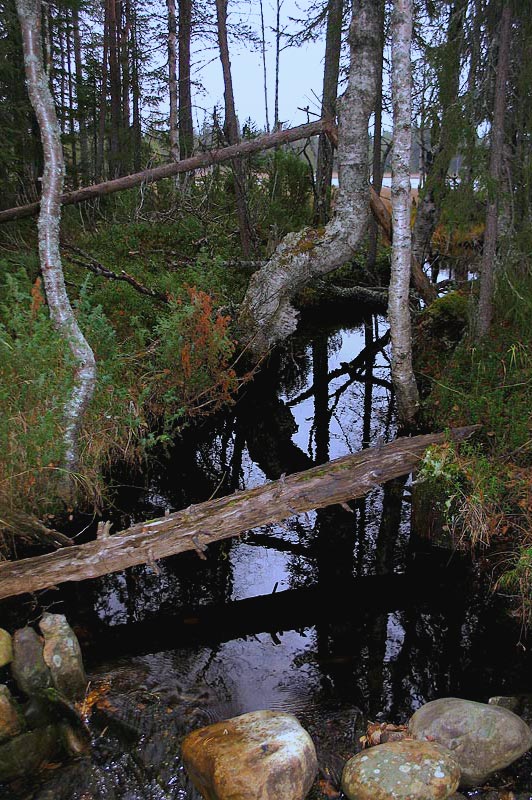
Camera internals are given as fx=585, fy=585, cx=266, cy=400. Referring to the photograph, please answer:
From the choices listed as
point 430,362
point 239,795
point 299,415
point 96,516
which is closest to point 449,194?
point 430,362

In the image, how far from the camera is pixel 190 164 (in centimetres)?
1020

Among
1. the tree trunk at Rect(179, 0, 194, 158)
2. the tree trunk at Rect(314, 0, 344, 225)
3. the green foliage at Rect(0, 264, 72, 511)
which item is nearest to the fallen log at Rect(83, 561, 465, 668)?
the green foliage at Rect(0, 264, 72, 511)

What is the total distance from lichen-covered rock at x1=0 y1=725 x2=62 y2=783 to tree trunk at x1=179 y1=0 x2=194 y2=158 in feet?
52.8

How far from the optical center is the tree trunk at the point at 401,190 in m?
7.00

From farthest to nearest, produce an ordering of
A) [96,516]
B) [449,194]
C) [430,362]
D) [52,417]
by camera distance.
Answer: [430,362], [449,194], [96,516], [52,417]

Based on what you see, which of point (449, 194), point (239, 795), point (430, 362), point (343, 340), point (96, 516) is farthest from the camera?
point (343, 340)

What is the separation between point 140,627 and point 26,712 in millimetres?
1473

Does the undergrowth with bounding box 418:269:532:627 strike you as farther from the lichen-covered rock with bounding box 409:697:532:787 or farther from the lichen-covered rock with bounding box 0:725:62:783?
the lichen-covered rock with bounding box 0:725:62:783

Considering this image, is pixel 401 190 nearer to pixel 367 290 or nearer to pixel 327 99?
pixel 367 290

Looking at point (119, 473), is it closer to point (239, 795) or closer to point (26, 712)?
point (26, 712)

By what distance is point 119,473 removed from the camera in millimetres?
7969

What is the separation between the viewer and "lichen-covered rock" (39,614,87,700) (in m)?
4.48

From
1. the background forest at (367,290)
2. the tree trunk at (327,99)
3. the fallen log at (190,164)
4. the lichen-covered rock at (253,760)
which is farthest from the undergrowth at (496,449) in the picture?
the tree trunk at (327,99)

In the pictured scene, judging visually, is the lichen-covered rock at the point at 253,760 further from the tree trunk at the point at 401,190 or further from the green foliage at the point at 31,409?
the tree trunk at the point at 401,190
